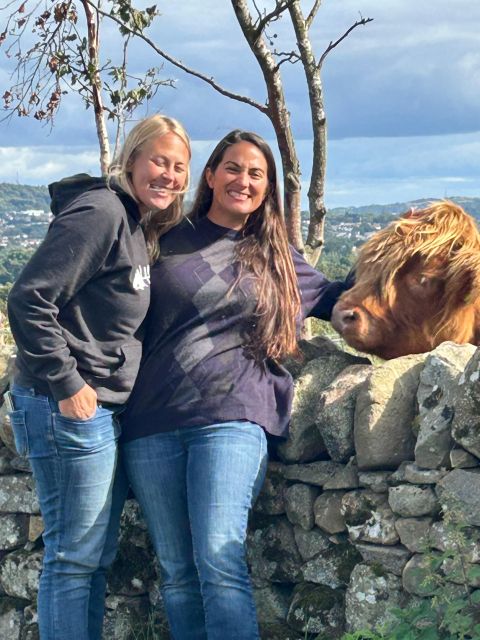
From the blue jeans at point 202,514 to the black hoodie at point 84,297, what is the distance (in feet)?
1.09

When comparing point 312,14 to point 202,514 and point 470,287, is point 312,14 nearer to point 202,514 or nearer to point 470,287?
point 470,287

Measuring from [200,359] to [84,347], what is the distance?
503 millimetres

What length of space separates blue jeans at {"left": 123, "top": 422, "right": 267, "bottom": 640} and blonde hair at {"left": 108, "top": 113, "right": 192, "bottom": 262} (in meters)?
0.84

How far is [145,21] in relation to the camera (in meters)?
7.71

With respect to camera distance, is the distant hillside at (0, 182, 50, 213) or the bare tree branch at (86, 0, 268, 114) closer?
the bare tree branch at (86, 0, 268, 114)

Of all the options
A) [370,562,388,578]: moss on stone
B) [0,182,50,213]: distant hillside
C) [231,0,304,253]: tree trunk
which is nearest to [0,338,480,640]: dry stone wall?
[370,562,388,578]: moss on stone

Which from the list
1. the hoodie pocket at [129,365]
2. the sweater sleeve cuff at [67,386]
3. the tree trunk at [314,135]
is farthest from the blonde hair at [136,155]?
the tree trunk at [314,135]

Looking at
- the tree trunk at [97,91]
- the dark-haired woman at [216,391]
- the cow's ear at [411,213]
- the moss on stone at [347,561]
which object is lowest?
the moss on stone at [347,561]

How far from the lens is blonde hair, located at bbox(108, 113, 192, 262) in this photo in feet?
14.4

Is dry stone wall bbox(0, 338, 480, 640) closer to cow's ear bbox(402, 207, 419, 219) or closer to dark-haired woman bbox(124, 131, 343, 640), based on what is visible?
dark-haired woman bbox(124, 131, 343, 640)

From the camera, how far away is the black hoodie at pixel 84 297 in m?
4.01

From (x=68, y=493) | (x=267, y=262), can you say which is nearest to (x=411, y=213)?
(x=267, y=262)

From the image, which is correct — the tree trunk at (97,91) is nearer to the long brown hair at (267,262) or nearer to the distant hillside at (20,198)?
the long brown hair at (267,262)

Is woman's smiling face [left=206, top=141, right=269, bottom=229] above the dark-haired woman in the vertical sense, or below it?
above
